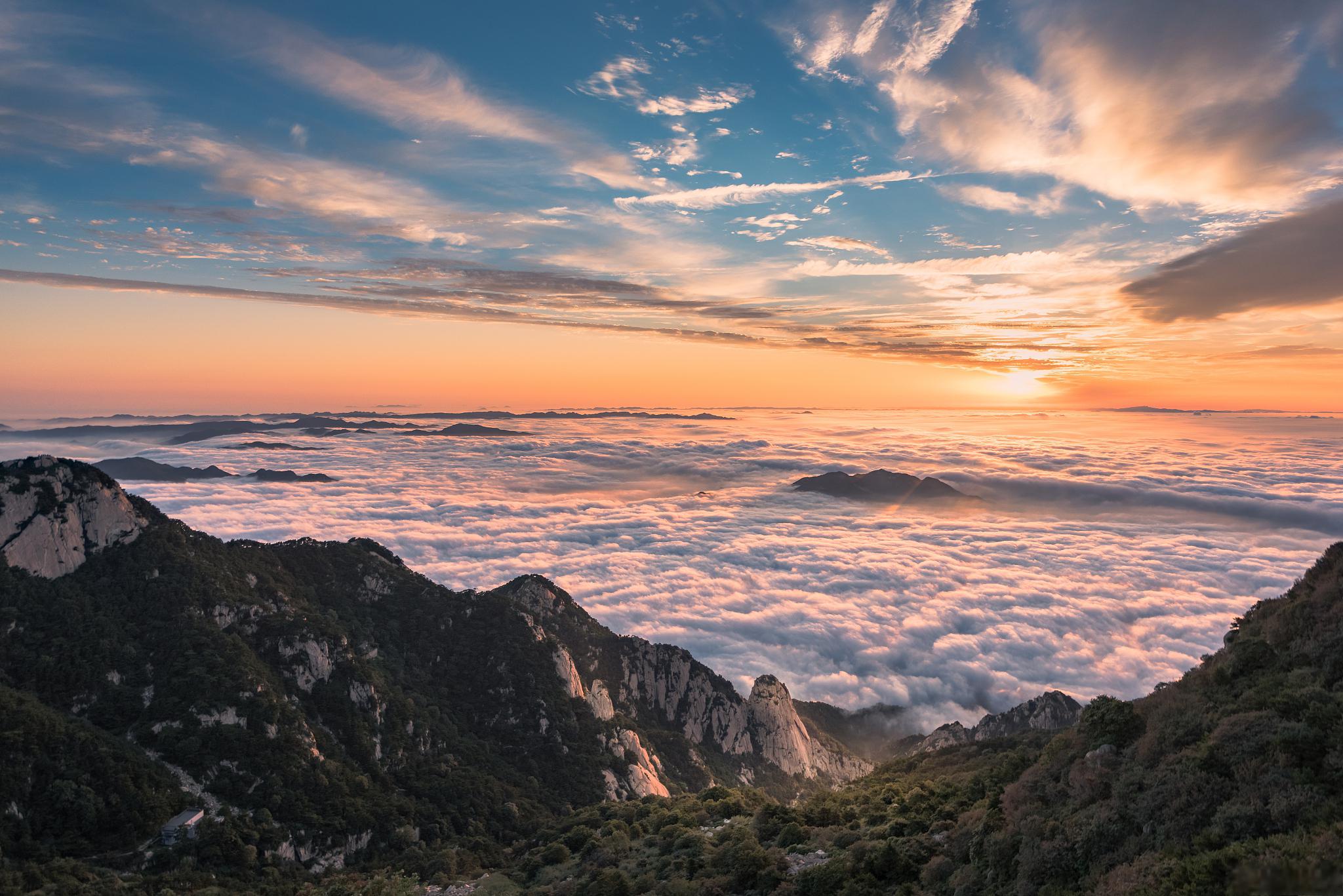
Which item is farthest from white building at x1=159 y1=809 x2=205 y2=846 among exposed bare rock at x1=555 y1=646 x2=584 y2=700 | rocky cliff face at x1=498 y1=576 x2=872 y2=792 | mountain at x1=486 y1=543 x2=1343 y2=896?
rocky cliff face at x1=498 y1=576 x2=872 y2=792

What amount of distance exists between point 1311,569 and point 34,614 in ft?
435

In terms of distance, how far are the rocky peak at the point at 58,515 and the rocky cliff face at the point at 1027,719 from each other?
480 ft

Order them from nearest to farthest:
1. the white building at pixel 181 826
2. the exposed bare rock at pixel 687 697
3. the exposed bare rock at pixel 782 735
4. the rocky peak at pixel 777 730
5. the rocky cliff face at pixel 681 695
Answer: the white building at pixel 181 826, the rocky cliff face at pixel 681 695, the exposed bare rock at pixel 687 697, the rocky peak at pixel 777 730, the exposed bare rock at pixel 782 735

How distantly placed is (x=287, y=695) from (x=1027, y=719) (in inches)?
5144

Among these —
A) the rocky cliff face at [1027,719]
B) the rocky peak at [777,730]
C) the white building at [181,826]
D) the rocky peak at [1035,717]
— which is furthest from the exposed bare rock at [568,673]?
the rocky peak at [1035,717]

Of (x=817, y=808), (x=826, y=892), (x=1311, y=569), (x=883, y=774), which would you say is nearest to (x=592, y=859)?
(x=817, y=808)

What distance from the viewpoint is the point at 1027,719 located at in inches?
4628

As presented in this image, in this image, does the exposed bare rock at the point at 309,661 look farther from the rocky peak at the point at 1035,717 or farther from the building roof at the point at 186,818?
the rocky peak at the point at 1035,717

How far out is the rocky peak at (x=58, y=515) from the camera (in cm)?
8919

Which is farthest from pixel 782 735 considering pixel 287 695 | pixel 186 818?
pixel 186 818

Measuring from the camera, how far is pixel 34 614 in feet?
269

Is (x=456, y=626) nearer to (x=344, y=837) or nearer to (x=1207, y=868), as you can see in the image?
(x=344, y=837)

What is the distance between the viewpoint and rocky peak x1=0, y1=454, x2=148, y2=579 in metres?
89.2

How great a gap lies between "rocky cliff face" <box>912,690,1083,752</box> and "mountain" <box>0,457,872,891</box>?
44358 millimetres
